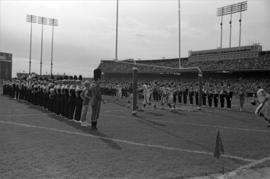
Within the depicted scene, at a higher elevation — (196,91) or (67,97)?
(196,91)

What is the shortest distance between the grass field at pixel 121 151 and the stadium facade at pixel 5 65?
53.7 meters

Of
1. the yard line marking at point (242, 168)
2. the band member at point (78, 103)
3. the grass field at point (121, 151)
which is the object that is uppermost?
the band member at point (78, 103)

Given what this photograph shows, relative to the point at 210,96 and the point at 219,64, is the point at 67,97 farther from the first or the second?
the point at 219,64

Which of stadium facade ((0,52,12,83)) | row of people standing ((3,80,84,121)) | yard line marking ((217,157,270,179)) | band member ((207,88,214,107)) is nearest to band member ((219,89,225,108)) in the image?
band member ((207,88,214,107))

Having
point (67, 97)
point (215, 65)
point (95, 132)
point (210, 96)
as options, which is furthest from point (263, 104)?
point (215, 65)

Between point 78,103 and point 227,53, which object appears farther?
point 227,53

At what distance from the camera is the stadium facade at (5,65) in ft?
199

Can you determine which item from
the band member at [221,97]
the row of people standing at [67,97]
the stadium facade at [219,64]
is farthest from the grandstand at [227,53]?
the row of people standing at [67,97]

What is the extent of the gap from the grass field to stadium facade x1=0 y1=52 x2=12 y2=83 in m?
53.7

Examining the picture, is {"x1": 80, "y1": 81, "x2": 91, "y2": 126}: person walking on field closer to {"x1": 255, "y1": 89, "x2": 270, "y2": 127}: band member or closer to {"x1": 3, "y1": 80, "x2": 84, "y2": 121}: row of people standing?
{"x1": 3, "y1": 80, "x2": 84, "y2": 121}: row of people standing

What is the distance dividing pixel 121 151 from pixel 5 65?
59.9 metres

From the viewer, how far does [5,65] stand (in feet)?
201

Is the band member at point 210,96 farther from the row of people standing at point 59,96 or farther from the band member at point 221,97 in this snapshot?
the row of people standing at point 59,96

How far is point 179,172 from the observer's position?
5684 mm
